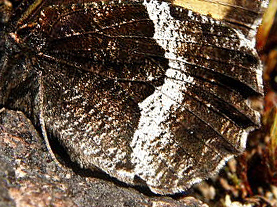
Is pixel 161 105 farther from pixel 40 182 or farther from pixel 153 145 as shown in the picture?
pixel 40 182

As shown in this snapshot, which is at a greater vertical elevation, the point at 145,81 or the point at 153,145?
the point at 145,81

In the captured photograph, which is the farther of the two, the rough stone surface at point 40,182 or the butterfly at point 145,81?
the butterfly at point 145,81

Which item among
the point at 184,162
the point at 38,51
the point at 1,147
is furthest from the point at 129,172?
the point at 38,51

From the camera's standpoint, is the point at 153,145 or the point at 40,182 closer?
the point at 40,182

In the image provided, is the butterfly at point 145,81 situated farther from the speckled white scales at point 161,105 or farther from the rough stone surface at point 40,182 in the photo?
the rough stone surface at point 40,182

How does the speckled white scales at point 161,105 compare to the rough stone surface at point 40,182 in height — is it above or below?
above

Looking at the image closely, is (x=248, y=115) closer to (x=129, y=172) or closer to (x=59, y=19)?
(x=129, y=172)

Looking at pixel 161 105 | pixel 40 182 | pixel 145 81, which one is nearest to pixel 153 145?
pixel 161 105

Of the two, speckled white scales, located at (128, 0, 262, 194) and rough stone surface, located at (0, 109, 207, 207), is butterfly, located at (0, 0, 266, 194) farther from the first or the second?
rough stone surface, located at (0, 109, 207, 207)

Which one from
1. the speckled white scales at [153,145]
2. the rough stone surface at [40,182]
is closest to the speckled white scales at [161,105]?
the speckled white scales at [153,145]
